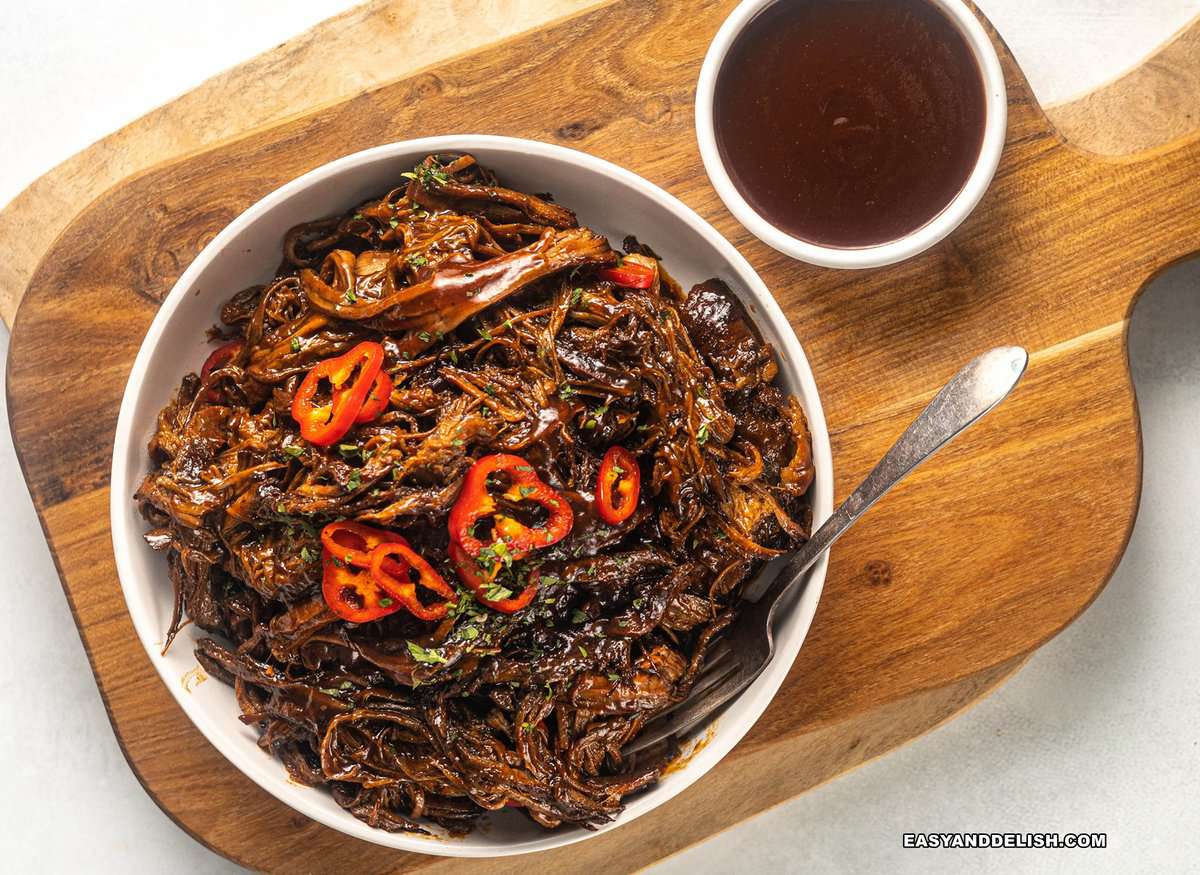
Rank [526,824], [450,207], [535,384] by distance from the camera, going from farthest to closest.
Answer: [526,824]
[450,207]
[535,384]

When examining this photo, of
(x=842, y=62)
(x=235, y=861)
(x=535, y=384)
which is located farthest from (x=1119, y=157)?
(x=235, y=861)

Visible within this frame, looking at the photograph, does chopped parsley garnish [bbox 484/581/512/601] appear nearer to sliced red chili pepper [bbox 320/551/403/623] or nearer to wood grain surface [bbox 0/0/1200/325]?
sliced red chili pepper [bbox 320/551/403/623]

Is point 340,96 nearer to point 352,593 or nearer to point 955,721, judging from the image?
point 352,593

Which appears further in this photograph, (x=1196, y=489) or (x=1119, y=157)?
(x=1196, y=489)

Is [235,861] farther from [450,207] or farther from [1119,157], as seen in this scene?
[1119,157]

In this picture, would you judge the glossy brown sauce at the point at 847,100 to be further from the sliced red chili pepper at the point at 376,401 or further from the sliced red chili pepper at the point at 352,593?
the sliced red chili pepper at the point at 352,593

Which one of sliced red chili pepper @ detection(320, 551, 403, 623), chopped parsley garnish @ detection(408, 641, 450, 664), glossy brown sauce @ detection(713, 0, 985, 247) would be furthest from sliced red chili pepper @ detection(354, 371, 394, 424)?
glossy brown sauce @ detection(713, 0, 985, 247)

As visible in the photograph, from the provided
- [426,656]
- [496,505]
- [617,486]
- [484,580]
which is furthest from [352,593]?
[617,486]
